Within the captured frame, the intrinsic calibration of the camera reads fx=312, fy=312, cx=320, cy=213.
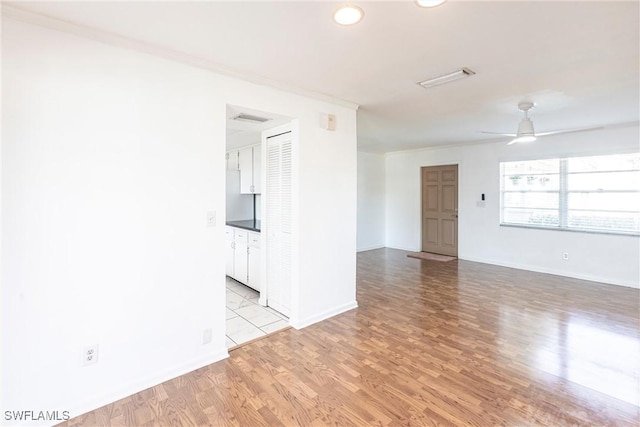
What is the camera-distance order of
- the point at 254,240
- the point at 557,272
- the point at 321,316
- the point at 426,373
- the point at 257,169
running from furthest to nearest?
the point at 557,272 → the point at 257,169 → the point at 254,240 → the point at 321,316 → the point at 426,373

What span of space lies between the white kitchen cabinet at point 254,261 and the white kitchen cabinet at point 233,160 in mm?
1699

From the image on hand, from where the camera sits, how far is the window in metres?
4.70

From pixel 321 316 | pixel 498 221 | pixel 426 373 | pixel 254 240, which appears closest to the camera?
pixel 426 373

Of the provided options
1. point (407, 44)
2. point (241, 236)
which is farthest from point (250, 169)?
point (407, 44)

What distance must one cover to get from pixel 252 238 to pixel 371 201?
4157mm

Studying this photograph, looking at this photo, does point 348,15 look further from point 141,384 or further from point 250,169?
point 250,169

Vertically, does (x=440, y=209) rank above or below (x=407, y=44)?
below

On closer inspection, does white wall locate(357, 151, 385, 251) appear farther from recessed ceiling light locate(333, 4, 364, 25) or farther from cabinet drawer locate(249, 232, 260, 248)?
recessed ceiling light locate(333, 4, 364, 25)

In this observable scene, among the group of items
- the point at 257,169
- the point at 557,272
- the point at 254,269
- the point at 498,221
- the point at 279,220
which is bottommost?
the point at 557,272

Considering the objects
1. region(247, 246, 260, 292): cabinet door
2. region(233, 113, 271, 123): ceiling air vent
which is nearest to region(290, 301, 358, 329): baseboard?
region(247, 246, 260, 292): cabinet door

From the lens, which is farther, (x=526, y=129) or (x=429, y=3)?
(x=526, y=129)

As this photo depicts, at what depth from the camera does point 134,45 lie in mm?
2115

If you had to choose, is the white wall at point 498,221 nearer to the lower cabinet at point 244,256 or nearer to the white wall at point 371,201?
the white wall at point 371,201

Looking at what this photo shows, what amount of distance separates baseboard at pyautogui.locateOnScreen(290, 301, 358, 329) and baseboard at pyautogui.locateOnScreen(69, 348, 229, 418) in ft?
2.61
